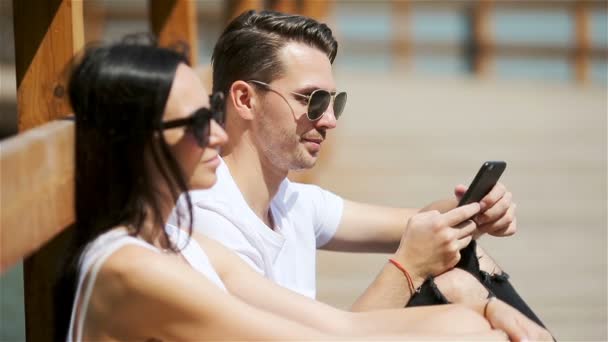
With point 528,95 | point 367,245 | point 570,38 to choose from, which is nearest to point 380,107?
point 528,95

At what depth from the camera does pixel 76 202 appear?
2.05 meters

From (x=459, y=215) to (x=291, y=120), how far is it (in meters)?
0.56

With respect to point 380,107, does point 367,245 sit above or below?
above

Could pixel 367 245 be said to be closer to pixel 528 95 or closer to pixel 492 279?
pixel 492 279

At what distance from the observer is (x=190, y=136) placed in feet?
6.60

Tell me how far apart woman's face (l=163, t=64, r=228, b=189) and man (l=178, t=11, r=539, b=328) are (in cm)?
54

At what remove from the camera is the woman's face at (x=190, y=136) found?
1978 millimetres

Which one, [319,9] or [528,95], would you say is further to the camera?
[528,95]

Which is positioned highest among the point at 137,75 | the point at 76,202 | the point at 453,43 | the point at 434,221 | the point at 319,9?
the point at 137,75

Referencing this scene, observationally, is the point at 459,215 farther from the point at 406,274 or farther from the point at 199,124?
the point at 199,124

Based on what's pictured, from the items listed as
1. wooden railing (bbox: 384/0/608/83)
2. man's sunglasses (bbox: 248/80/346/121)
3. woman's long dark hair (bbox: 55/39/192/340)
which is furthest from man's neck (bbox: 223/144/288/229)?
wooden railing (bbox: 384/0/608/83)

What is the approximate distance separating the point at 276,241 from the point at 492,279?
583mm

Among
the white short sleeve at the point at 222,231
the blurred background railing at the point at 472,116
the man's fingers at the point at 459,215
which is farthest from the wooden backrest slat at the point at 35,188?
the blurred background railing at the point at 472,116

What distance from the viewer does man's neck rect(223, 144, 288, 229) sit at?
280cm
